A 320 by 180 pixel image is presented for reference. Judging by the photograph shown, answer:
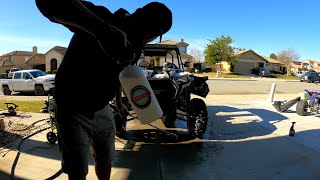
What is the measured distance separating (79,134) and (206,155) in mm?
3516

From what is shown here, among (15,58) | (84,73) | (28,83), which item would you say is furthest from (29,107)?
(15,58)

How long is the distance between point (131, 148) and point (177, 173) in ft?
4.49

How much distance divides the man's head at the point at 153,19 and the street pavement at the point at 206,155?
2811 mm

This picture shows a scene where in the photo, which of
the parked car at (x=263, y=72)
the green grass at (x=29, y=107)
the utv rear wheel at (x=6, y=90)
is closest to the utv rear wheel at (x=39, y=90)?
the utv rear wheel at (x=6, y=90)

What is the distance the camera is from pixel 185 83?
626 cm

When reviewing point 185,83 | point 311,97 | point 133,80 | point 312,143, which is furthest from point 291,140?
point 133,80

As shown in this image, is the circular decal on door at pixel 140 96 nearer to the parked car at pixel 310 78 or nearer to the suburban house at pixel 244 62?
the parked car at pixel 310 78

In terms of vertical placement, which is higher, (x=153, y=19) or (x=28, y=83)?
(x=153, y=19)

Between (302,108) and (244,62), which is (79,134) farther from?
(244,62)

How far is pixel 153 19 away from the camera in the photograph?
5.48 feet

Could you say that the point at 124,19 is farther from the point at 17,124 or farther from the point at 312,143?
the point at 17,124

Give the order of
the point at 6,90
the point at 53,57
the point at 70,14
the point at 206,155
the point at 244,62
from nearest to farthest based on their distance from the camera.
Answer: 1. the point at 70,14
2. the point at 206,155
3. the point at 6,90
4. the point at 53,57
5. the point at 244,62

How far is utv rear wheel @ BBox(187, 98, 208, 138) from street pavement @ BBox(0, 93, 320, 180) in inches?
7.1

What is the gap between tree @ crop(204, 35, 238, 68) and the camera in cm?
4706
